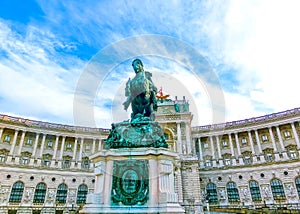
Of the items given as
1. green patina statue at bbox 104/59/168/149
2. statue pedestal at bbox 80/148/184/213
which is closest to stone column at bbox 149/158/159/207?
statue pedestal at bbox 80/148/184/213

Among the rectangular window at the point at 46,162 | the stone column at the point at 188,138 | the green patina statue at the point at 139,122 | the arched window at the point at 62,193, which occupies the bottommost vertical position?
the arched window at the point at 62,193

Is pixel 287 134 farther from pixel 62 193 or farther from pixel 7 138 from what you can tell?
pixel 7 138

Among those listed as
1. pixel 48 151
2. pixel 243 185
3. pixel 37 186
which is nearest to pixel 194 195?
pixel 243 185

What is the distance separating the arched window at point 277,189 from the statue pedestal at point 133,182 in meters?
32.7

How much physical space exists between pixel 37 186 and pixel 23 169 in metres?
3.93

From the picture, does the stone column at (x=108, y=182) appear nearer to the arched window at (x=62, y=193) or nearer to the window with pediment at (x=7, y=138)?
the arched window at (x=62, y=193)

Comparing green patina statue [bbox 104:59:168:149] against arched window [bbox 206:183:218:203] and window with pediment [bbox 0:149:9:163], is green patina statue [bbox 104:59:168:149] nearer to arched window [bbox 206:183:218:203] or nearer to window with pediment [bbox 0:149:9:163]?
arched window [bbox 206:183:218:203]

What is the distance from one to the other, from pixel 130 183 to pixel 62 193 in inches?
1404

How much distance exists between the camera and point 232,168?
36.8 m

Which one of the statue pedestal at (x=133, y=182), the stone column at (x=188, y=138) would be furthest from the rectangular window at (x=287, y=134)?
the statue pedestal at (x=133, y=182)

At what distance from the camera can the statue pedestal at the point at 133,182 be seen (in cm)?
723

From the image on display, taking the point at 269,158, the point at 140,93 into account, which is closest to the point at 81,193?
the point at 140,93

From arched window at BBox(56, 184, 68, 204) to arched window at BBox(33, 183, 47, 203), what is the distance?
2.29 m

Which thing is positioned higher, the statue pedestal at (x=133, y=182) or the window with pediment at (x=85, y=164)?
the window with pediment at (x=85, y=164)
